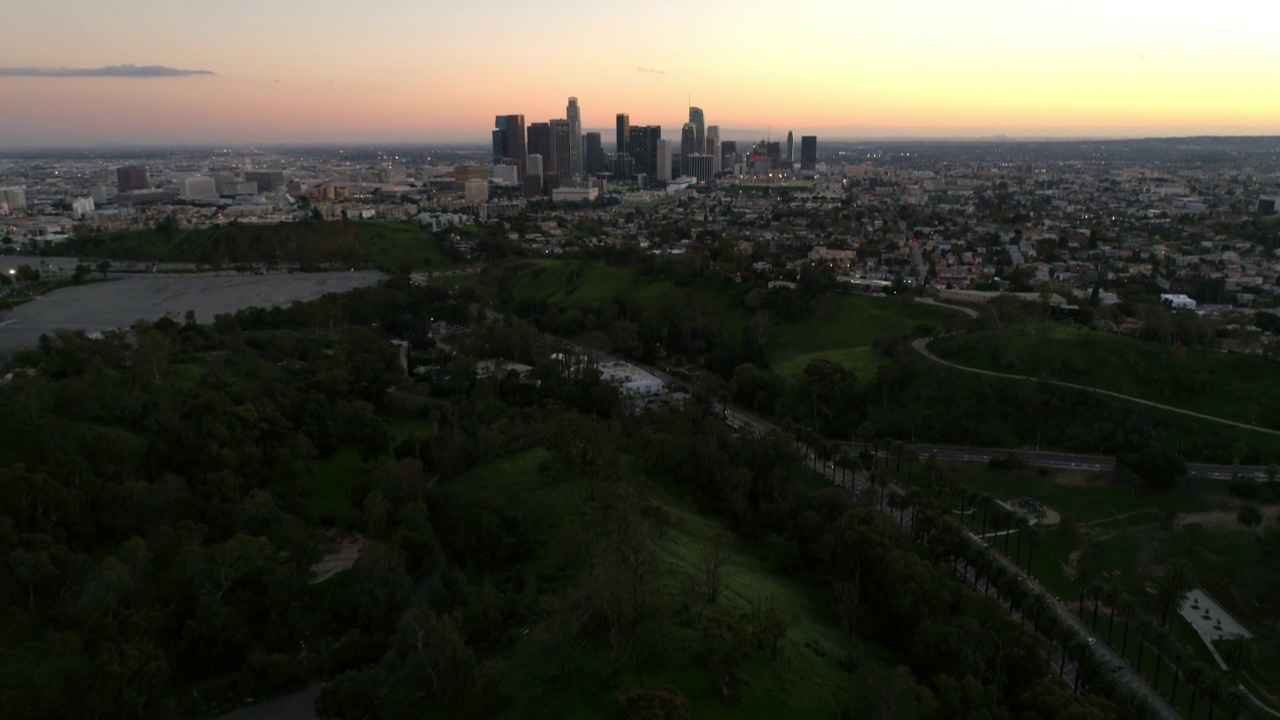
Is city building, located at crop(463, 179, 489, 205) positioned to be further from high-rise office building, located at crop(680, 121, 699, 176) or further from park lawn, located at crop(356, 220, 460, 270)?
high-rise office building, located at crop(680, 121, 699, 176)

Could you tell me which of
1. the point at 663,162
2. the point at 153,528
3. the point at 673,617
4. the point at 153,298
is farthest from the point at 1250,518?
the point at 663,162

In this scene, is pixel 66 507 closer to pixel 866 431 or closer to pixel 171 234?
pixel 866 431

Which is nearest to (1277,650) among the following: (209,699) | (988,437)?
(988,437)

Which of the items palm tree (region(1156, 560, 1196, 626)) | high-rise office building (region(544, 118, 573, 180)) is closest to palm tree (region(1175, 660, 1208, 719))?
palm tree (region(1156, 560, 1196, 626))

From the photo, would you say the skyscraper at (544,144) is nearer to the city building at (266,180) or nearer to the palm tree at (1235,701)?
→ the city building at (266,180)

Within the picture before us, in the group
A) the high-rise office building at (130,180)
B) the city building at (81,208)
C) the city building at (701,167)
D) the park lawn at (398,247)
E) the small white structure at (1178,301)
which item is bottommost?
the small white structure at (1178,301)

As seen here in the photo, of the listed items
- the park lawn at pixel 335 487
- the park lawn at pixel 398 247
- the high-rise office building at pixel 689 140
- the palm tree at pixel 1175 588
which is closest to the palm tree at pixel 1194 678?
the palm tree at pixel 1175 588
